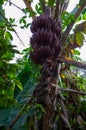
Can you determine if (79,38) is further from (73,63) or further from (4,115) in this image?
(4,115)

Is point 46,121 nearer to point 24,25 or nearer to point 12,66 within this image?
point 12,66

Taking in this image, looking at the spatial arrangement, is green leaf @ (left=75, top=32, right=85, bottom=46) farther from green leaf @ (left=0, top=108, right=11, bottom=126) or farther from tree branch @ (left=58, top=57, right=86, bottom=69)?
green leaf @ (left=0, top=108, right=11, bottom=126)

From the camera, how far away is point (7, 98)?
109 centimetres

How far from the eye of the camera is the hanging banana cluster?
1181 millimetres

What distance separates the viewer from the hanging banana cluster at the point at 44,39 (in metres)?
1.18

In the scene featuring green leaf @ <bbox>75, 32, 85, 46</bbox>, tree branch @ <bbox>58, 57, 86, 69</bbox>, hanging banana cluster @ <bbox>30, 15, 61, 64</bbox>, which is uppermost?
green leaf @ <bbox>75, 32, 85, 46</bbox>

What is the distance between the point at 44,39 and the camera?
46.8 inches

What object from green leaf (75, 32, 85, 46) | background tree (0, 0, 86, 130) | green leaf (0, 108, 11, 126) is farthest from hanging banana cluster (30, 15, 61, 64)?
green leaf (0, 108, 11, 126)

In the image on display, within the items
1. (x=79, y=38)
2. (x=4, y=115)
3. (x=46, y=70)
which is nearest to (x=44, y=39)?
(x=46, y=70)

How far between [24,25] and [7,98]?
65 cm

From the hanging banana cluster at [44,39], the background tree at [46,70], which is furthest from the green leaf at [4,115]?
the hanging banana cluster at [44,39]

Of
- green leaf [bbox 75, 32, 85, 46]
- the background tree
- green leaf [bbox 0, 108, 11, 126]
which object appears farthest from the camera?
green leaf [bbox 0, 108, 11, 126]

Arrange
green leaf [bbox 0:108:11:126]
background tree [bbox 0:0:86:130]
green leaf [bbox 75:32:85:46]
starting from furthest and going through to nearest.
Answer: green leaf [bbox 0:108:11:126]
green leaf [bbox 75:32:85:46]
background tree [bbox 0:0:86:130]

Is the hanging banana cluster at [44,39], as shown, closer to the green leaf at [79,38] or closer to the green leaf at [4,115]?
the green leaf at [79,38]
